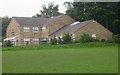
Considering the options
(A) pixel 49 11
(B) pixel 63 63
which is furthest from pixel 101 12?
(A) pixel 49 11

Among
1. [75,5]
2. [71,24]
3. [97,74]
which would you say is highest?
[75,5]

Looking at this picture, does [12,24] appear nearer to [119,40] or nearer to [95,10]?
[95,10]

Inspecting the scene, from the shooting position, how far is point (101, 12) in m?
58.7

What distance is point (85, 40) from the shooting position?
46750 millimetres

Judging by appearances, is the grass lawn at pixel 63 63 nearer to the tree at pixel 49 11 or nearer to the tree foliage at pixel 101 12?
the tree foliage at pixel 101 12

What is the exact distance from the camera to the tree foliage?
187 feet

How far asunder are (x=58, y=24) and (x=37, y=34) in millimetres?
5390

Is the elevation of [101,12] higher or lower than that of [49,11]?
lower

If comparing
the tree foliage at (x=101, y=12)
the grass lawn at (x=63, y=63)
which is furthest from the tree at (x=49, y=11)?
the grass lawn at (x=63, y=63)

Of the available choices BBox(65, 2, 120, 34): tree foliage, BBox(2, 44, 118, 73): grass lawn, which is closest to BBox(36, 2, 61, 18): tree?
BBox(65, 2, 120, 34): tree foliage

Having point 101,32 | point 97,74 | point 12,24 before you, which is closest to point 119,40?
point 101,32

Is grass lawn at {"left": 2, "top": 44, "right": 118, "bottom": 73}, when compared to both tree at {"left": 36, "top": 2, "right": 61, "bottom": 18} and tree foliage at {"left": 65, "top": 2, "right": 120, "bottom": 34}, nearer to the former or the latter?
tree foliage at {"left": 65, "top": 2, "right": 120, "bottom": 34}

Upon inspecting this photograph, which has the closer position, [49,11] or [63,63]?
[63,63]

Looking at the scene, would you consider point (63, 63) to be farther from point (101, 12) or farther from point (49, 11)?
point (49, 11)
